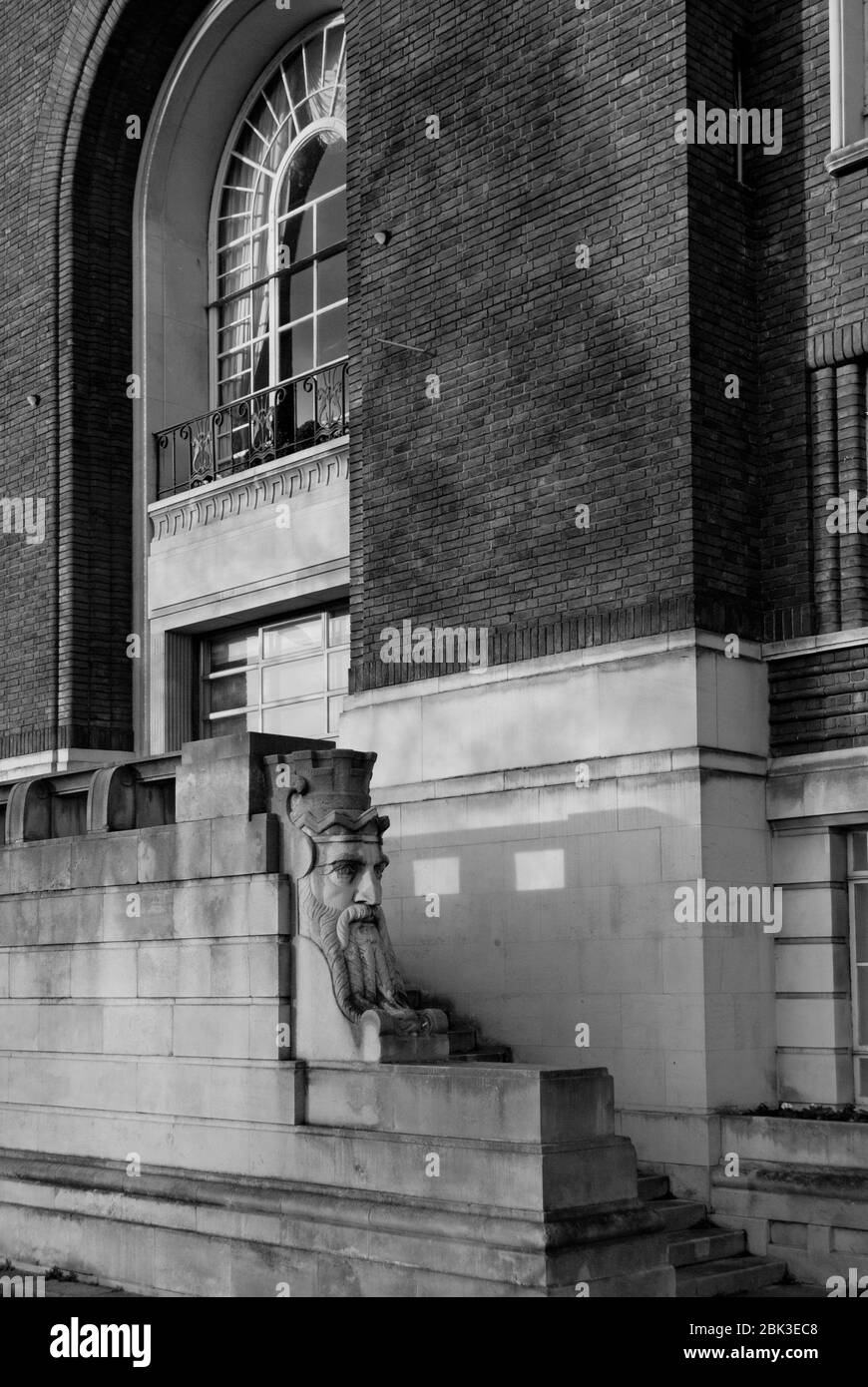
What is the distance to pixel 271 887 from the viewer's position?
1202cm

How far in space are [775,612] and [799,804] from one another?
60.8 inches

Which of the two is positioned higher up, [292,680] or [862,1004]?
[292,680]

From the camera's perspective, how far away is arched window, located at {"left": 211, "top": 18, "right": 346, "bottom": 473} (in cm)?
1905

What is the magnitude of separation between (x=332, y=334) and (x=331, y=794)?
851 centimetres

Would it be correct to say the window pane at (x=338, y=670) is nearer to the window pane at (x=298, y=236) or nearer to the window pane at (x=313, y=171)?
the window pane at (x=298, y=236)

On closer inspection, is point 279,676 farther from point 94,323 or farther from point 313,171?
point 313,171

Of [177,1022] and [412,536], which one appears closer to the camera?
[177,1022]

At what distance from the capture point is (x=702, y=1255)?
11.9 metres

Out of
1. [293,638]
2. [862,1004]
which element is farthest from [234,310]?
[862,1004]

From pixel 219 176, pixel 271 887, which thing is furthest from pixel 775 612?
pixel 219 176

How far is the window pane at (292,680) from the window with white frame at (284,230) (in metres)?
3.04

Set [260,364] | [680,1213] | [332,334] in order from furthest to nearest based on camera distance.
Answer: [260,364] → [332,334] → [680,1213]

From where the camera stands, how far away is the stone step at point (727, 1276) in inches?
446

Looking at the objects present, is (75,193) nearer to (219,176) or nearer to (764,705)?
(219,176)
